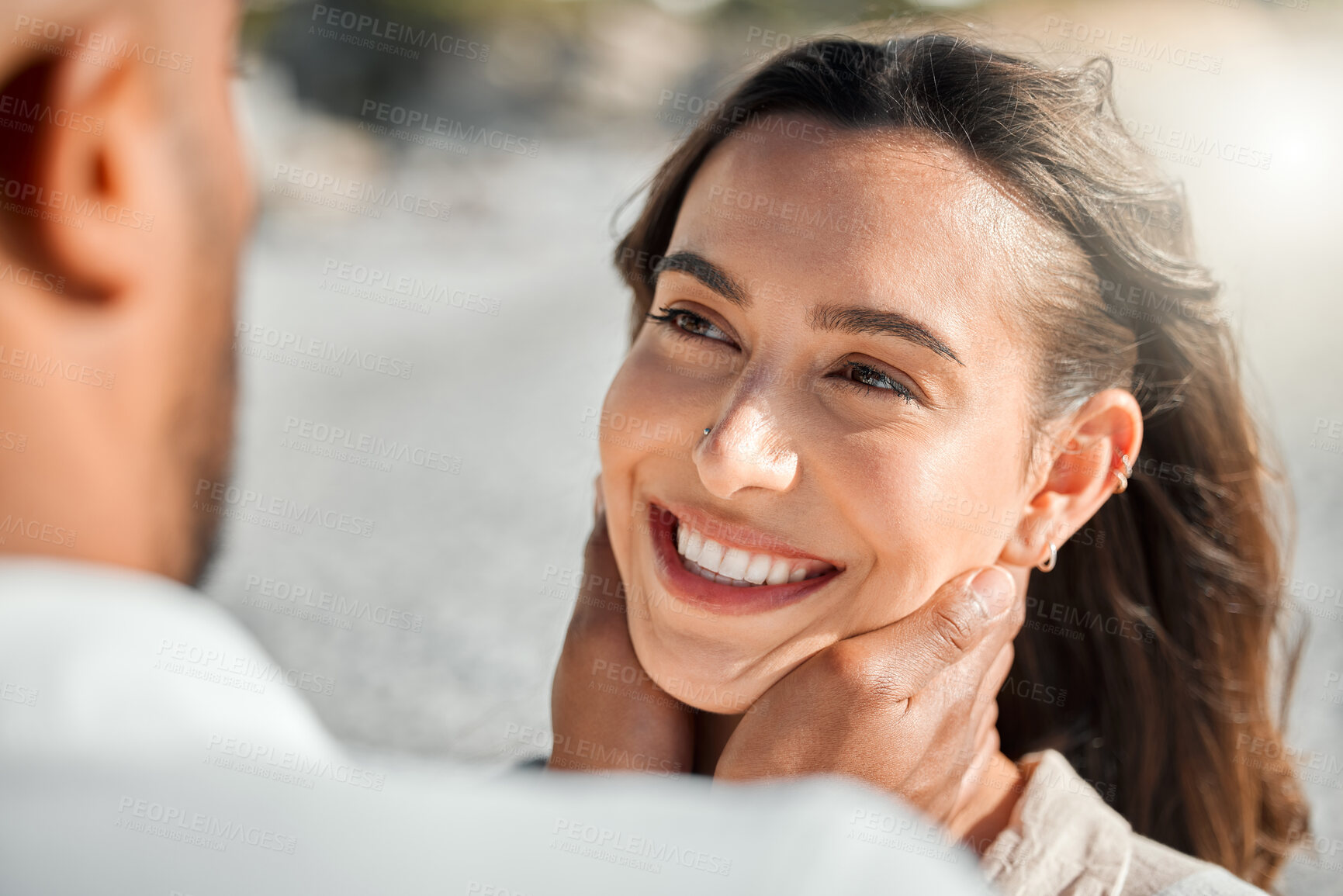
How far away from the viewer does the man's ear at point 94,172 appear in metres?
0.94

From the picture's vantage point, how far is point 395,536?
547 cm

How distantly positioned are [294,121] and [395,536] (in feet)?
35.4

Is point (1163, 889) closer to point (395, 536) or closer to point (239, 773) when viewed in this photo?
point (239, 773)

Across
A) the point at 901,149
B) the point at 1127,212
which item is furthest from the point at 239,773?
the point at 1127,212

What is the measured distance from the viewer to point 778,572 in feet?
5.89

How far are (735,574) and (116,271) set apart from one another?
1.13 meters

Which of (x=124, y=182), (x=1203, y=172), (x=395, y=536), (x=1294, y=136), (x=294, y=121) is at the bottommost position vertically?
(x=395, y=536)

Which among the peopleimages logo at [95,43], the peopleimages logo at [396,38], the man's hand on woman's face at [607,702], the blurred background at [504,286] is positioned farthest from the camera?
the peopleimages logo at [396,38]

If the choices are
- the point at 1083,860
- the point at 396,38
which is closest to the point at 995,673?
the point at 1083,860

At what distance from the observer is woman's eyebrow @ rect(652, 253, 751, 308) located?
1.76m

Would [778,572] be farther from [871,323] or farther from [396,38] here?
[396,38]

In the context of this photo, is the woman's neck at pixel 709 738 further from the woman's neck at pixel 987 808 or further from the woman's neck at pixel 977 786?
the woman's neck at pixel 987 808

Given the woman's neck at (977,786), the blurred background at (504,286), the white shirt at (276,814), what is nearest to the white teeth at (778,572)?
the woman's neck at (977,786)

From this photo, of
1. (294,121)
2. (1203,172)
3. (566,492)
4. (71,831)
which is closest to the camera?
(71,831)
